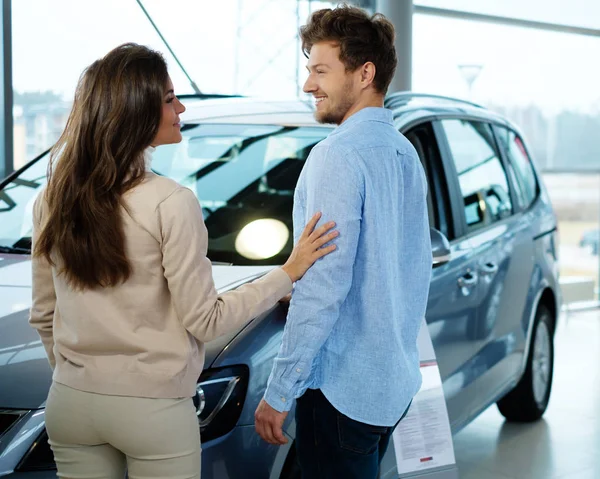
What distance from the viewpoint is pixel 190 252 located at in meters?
1.58

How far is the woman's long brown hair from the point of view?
61.1 inches

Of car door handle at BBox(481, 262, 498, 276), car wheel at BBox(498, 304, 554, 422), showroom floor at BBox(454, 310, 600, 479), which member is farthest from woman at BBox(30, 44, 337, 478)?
car wheel at BBox(498, 304, 554, 422)

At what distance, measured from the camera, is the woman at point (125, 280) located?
156 cm

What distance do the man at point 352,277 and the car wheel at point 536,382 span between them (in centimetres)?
226

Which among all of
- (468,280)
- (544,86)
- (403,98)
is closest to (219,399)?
(468,280)

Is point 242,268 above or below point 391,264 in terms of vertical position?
below

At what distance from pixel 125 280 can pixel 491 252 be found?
2.07 metres

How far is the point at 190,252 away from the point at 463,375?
1.72 meters

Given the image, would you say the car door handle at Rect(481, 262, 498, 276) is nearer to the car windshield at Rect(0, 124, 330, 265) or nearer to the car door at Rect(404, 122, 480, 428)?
the car door at Rect(404, 122, 480, 428)

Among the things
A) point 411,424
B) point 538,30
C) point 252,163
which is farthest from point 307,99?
point 538,30

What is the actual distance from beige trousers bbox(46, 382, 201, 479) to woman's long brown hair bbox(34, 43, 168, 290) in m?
0.21

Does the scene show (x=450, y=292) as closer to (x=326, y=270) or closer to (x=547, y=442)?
(x=326, y=270)

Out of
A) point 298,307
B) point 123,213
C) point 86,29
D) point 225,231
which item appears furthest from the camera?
point 86,29

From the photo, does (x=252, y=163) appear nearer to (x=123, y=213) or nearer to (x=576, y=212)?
(x=123, y=213)
